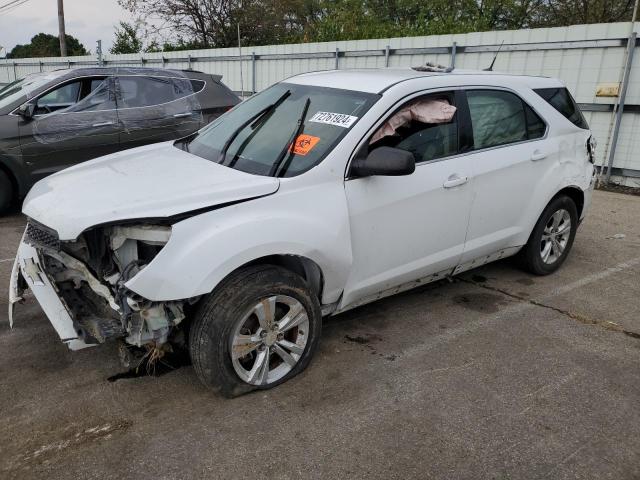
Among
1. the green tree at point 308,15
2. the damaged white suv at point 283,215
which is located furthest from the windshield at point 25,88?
the green tree at point 308,15

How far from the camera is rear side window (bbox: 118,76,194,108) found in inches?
285

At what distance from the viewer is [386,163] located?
10.3ft

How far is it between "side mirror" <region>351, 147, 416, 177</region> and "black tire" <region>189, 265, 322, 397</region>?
29.8 inches

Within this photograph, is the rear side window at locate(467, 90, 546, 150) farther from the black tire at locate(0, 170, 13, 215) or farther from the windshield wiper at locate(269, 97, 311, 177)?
the black tire at locate(0, 170, 13, 215)

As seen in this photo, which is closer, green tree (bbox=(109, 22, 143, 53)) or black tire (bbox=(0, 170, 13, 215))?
black tire (bbox=(0, 170, 13, 215))

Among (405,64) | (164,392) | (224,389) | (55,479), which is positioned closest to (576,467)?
(224,389)

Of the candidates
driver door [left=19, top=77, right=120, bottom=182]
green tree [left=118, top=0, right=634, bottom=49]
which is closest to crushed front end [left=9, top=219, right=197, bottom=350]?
driver door [left=19, top=77, right=120, bottom=182]

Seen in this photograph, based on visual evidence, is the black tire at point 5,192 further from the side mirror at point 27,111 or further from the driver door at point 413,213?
the driver door at point 413,213

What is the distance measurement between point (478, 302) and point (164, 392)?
2.56 meters

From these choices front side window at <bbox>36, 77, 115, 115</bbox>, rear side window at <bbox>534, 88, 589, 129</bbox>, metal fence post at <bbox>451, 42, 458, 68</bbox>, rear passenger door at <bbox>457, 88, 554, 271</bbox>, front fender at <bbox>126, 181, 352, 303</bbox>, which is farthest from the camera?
metal fence post at <bbox>451, 42, 458, 68</bbox>

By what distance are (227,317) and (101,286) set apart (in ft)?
2.27

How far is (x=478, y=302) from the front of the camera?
443 cm

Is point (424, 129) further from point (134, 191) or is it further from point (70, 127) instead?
point (70, 127)

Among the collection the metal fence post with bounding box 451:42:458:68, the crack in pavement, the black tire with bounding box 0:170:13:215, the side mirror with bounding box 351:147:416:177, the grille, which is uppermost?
the metal fence post with bounding box 451:42:458:68
